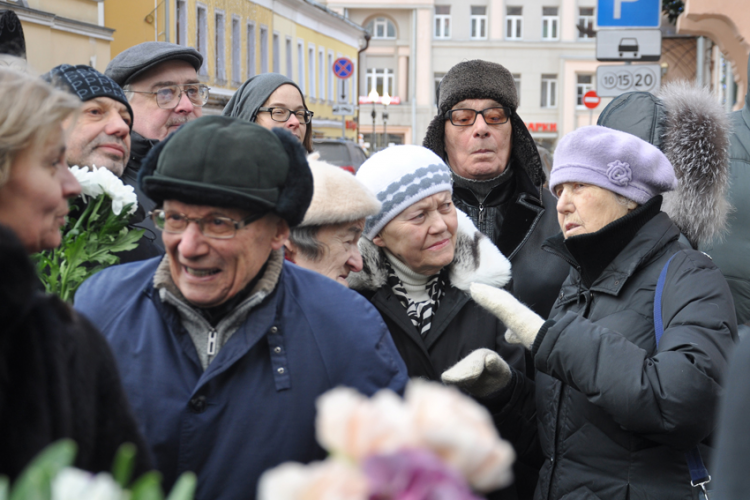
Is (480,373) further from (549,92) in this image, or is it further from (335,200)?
(549,92)

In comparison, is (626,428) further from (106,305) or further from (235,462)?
(106,305)

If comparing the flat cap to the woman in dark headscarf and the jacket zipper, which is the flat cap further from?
the jacket zipper

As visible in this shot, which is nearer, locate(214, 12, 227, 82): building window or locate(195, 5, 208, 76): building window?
locate(195, 5, 208, 76): building window

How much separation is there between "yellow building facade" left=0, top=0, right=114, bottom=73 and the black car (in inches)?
183

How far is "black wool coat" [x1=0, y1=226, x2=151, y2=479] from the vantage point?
1.24 m

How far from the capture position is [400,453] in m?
0.81

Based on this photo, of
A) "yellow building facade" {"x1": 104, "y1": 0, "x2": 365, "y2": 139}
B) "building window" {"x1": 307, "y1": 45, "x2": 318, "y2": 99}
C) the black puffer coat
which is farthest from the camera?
"building window" {"x1": 307, "y1": 45, "x2": 318, "y2": 99}

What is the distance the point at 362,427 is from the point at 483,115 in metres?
3.21

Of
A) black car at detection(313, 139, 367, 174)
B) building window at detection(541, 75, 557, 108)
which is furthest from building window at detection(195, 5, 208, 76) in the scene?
building window at detection(541, 75, 557, 108)

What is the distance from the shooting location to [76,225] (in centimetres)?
247

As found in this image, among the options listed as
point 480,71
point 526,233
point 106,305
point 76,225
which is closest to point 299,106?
point 480,71

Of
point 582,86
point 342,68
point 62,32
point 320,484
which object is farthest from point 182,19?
point 582,86

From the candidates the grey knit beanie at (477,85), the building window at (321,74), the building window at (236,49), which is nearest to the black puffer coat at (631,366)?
the grey knit beanie at (477,85)

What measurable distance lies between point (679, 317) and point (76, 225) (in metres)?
1.77
